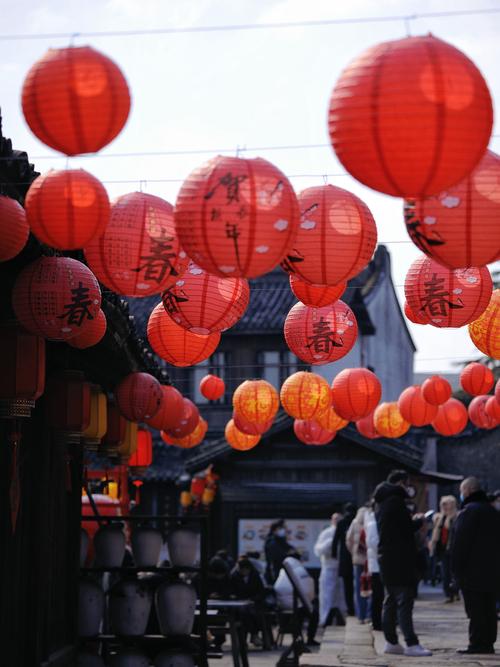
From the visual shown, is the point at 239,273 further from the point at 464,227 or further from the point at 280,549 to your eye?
the point at 280,549

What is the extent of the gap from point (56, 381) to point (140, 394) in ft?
7.38

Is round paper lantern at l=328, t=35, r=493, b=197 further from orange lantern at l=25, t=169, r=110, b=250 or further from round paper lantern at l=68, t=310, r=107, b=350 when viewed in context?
round paper lantern at l=68, t=310, r=107, b=350

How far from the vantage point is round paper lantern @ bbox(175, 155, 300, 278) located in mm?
6793

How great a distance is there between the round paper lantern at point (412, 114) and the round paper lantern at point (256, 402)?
35.9 feet

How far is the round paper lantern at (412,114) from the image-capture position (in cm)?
593

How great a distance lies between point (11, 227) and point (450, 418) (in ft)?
46.9

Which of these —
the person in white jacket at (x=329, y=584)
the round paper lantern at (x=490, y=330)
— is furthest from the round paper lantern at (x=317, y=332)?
the person in white jacket at (x=329, y=584)

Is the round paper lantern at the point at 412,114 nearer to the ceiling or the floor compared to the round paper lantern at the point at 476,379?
nearer to the ceiling

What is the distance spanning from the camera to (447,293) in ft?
30.3

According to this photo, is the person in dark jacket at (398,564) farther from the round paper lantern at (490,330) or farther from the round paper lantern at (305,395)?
the round paper lantern at (490,330)

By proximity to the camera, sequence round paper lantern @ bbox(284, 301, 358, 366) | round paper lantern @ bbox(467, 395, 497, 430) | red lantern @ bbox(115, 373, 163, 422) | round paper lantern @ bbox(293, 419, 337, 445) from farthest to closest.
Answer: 1. round paper lantern @ bbox(293, 419, 337, 445)
2. round paper lantern @ bbox(467, 395, 497, 430)
3. red lantern @ bbox(115, 373, 163, 422)
4. round paper lantern @ bbox(284, 301, 358, 366)

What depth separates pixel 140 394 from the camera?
527 inches

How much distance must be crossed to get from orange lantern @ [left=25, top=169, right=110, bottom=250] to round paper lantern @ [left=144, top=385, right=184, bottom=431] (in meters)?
8.19

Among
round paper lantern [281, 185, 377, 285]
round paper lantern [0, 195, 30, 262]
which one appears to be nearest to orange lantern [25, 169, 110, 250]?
round paper lantern [0, 195, 30, 262]
